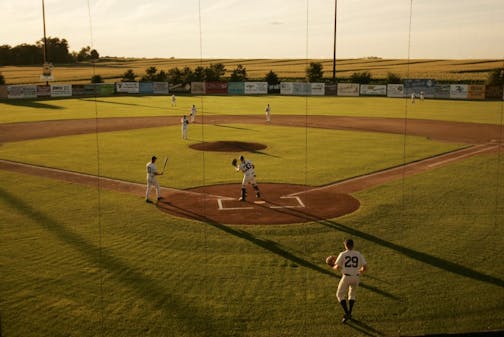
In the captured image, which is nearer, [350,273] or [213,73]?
[350,273]

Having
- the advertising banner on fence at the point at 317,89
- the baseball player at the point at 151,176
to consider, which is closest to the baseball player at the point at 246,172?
the baseball player at the point at 151,176

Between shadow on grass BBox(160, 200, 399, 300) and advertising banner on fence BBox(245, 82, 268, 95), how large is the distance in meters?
63.4

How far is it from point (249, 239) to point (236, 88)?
224 feet

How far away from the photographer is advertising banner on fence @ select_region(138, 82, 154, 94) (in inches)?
3125

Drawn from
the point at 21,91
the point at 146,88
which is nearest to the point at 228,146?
the point at 21,91

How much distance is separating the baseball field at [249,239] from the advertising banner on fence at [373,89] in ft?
150

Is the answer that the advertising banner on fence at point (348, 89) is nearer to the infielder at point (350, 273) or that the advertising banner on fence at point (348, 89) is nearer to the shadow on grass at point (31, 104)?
the shadow on grass at point (31, 104)

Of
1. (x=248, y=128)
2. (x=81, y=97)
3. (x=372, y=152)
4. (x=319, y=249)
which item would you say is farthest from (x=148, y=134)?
(x=81, y=97)

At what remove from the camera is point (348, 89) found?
7700 centimetres

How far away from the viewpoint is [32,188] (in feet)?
66.7

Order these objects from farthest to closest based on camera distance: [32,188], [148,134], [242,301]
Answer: [148,134] < [32,188] < [242,301]

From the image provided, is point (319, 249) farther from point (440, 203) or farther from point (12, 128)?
point (12, 128)

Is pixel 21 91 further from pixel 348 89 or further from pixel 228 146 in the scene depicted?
pixel 228 146

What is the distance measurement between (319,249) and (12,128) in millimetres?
35038
